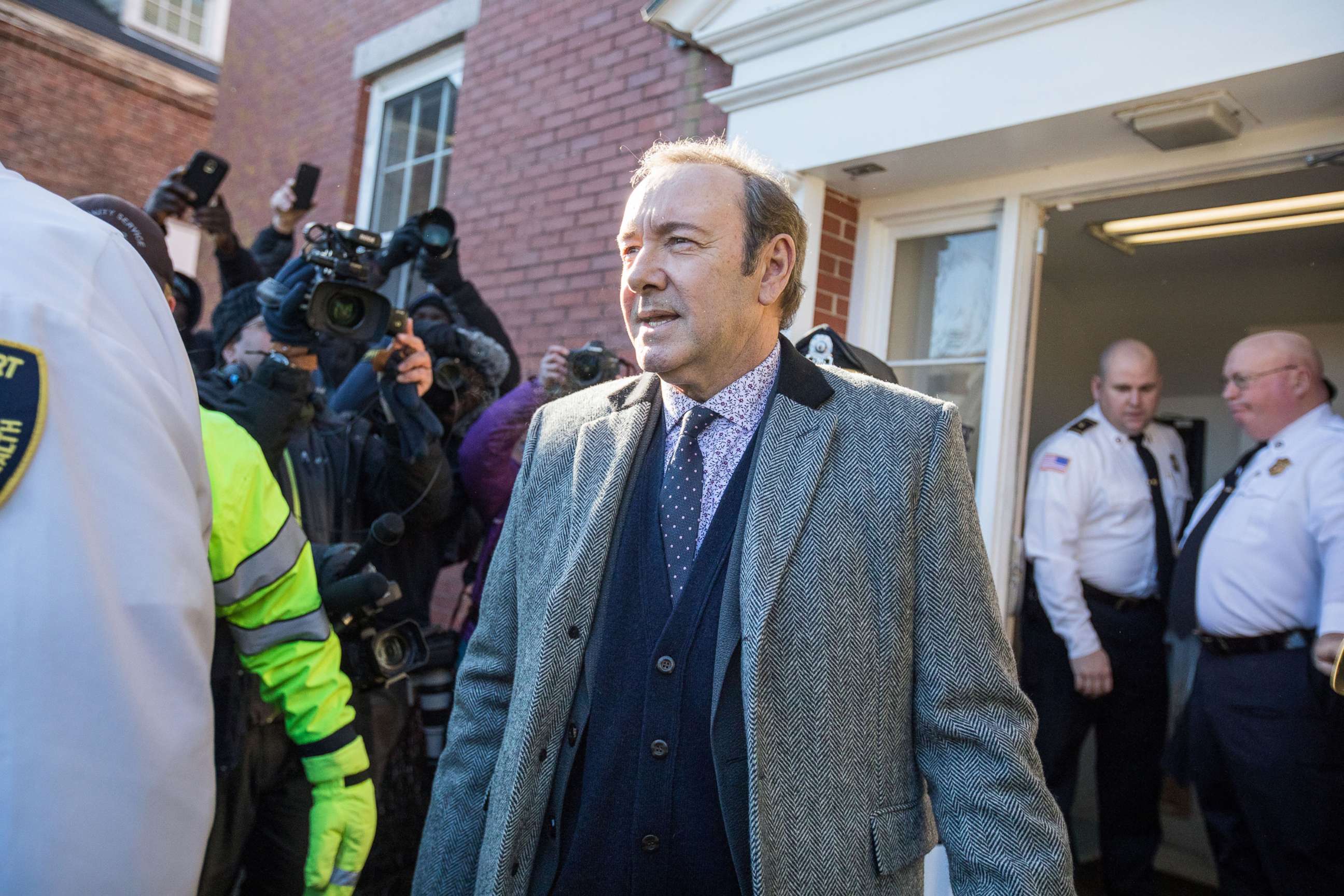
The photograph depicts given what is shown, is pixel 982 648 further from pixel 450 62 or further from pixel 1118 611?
pixel 450 62

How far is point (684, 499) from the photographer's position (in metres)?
1.73

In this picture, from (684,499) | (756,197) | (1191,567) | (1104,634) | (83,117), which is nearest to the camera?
(684,499)

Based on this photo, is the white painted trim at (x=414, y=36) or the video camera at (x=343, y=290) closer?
the video camera at (x=343, y=290)

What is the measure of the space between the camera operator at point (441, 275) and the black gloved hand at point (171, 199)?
0.93 meters

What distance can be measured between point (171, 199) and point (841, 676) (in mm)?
3864

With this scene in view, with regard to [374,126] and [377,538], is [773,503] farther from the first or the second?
[374,126]

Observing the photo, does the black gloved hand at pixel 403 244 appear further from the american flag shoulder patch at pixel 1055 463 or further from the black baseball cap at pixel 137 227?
the american flag shoulder patch at pixel 1055 463

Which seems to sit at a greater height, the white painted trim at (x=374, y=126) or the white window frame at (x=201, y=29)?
the white window frame at (x=201, y=29)

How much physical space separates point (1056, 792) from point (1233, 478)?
4.88ft

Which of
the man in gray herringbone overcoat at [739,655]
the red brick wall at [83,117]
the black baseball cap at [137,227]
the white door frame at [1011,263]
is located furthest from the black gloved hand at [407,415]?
the red brick wall at [83,117]

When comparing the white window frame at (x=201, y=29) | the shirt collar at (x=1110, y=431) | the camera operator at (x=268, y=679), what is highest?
the white window frame at (x=201, y=29)

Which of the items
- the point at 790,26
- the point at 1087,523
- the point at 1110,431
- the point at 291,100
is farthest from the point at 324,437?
the point at 291,100

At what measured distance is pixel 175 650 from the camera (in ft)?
2.49

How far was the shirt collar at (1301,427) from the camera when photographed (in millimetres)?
3645
